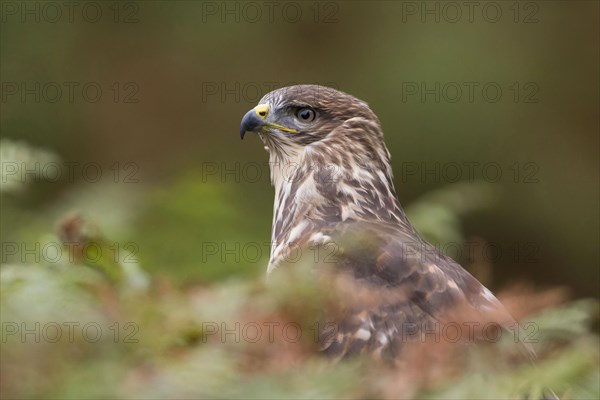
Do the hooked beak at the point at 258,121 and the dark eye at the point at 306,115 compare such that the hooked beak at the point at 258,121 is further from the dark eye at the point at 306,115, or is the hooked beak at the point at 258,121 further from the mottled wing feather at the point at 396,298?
the mottled wing feather at the point at 396,298

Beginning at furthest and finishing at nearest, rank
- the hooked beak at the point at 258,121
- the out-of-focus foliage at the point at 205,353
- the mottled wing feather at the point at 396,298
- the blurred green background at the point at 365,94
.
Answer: the blurred green background at the point at 365,94
the hooked beak at the point at 258,121
the mottled wing feather at the point at 396,298
the out-of-focus foliage at the point at 205,353

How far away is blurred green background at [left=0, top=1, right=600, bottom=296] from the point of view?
9109 mm

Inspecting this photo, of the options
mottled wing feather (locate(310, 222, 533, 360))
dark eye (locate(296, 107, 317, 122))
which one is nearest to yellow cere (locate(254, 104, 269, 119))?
dark eye (locate(296, 107, 317, 122))

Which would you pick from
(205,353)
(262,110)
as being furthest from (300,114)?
(205,353)

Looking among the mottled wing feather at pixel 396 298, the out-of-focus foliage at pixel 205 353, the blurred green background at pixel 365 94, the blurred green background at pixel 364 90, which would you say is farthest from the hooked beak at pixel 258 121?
the blurred green background at pixel 364 90

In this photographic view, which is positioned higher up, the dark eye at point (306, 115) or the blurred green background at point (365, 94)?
the dark eye at point (306, 115)

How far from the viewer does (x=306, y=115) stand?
476 cm

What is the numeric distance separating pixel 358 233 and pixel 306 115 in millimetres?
1091

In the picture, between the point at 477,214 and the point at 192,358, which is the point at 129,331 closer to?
the point at 192,358

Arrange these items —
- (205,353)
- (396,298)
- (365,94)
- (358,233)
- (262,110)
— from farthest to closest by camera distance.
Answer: (365,94), (262,110), (358,233), (396,298), (205,353)

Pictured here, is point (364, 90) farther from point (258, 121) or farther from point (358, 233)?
point (358, 233)

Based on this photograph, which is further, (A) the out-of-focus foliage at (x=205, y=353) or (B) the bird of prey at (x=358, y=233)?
(B) the bird of prey at (x=358, y=233)

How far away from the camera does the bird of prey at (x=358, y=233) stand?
3.26 m

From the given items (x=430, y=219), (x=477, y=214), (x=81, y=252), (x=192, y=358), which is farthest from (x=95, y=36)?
(x=192, y=358)
